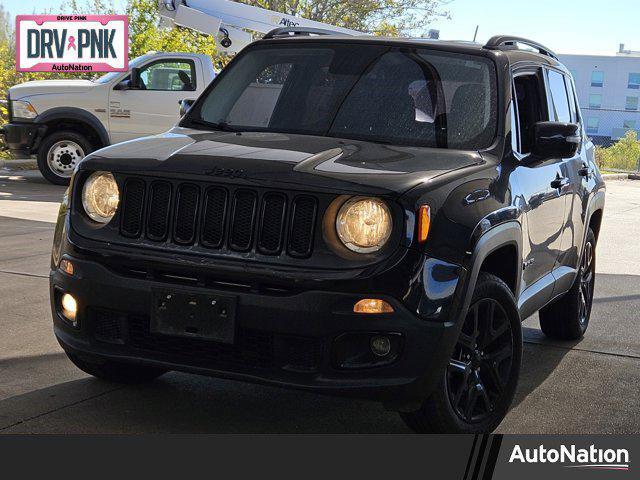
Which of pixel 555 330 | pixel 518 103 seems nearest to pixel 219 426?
pixel 518 103

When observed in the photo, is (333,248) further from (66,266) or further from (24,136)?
(24,136)

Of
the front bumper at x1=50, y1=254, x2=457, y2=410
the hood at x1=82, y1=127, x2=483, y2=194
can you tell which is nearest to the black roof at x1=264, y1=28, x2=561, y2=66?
the hood at x1=82, y1=127, x2=483, y2=194

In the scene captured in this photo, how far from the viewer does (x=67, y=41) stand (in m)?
22.8

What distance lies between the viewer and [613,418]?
5.00 m

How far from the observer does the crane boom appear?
19312mm

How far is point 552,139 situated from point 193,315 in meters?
2.11

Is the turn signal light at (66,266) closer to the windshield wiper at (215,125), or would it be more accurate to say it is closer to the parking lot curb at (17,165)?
the windshield wiper at (215,125)

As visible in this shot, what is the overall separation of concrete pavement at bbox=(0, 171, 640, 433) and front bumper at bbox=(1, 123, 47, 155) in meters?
8.83

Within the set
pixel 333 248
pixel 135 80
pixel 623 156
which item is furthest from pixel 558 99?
pixel 623 156

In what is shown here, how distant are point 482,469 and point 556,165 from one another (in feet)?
7.02

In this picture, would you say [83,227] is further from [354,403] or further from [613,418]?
[613,418]

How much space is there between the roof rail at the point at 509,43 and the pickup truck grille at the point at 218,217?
1.93m

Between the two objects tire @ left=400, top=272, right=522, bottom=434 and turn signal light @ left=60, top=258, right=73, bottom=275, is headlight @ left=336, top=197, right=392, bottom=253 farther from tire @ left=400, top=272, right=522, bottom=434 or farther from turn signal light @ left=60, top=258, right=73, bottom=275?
turn signal light @ left=60, top=258, right=73, bottom=275

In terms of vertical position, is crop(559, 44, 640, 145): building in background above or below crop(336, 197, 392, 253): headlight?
below
